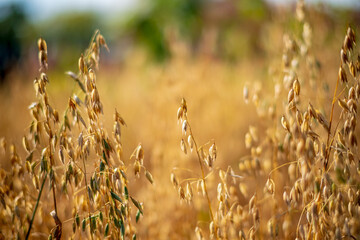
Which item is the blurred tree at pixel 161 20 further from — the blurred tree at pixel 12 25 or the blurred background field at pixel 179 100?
the blurred tree at pixel 12 25

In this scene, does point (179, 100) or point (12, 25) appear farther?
point (12, 25)

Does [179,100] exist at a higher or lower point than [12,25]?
lower

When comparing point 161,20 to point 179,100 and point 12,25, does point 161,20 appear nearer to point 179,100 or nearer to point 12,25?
point 12,25

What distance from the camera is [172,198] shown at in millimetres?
1546

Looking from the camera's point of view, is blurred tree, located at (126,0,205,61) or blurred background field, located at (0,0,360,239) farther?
blurred tree, located at (126,0,205,61)

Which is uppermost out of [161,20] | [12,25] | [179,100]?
[12,25]

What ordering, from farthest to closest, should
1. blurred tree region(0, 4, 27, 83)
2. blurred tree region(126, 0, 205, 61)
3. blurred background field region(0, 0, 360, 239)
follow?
blurred tree region(0, 4, 27, 83), blurred tree region(126, 0, 205, 61), blurred background field region(0, 0, 360, 239)

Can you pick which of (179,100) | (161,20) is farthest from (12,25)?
(179,100)

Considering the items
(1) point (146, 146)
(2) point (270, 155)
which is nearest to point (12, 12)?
(1) point (146, 146)

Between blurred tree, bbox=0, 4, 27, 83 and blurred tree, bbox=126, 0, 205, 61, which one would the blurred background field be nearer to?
blurred tree, bbox=126, 0, 205, 61

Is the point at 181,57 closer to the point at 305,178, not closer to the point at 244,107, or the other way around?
the point at 244,107

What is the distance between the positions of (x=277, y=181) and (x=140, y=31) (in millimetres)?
7265

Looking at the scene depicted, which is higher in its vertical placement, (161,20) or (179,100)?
(161,20)

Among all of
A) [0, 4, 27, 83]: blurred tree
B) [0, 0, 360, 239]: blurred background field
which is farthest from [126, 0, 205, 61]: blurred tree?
[0, 4, 27, 83]: blurred tree
